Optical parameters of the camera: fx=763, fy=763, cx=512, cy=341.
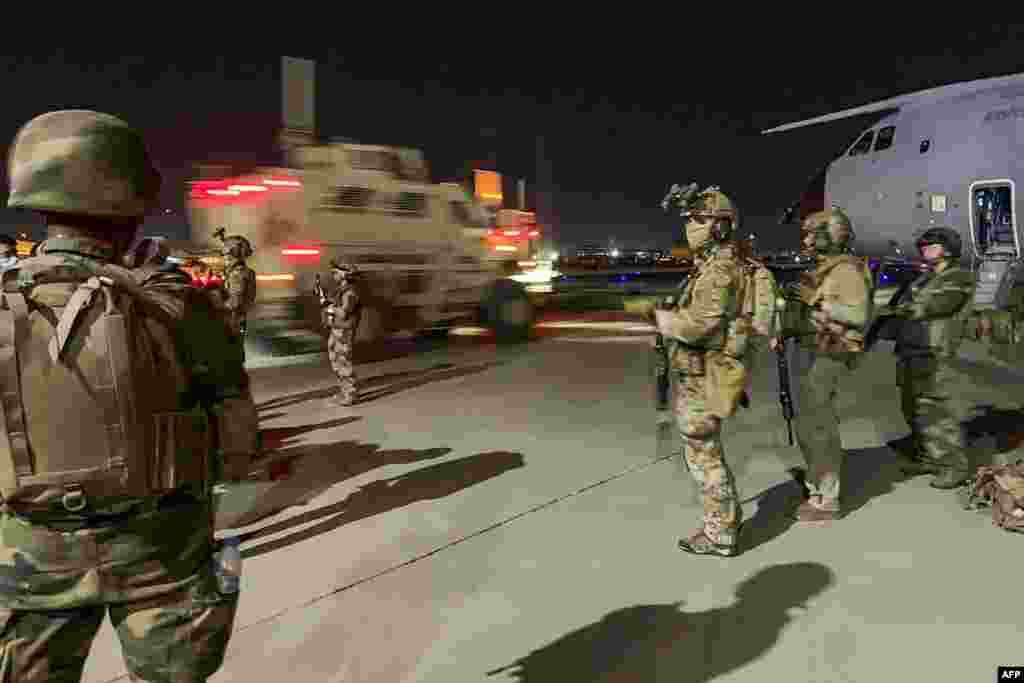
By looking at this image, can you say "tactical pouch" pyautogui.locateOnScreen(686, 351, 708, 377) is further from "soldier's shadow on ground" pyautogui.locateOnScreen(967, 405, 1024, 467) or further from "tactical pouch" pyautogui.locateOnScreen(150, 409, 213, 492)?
"soldier's shadow on ground" pyautogui.locateOnScreen(967, 405, 1024, 467)

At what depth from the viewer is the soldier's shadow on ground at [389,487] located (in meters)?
4.46

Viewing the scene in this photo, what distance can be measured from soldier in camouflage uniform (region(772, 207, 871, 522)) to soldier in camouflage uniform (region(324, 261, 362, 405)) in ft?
14.0

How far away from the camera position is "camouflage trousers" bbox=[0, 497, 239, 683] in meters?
1.68

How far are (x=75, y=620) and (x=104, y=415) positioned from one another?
50 cm

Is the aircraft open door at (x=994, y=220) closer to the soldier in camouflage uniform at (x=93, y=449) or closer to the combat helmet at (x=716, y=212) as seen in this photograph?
the combat helmet at (x=716, y=212)

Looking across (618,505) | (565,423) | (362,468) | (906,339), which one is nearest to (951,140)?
(906,339)

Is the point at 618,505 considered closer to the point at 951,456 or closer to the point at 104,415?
the point at 951,456

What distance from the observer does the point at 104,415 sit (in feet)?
5.43

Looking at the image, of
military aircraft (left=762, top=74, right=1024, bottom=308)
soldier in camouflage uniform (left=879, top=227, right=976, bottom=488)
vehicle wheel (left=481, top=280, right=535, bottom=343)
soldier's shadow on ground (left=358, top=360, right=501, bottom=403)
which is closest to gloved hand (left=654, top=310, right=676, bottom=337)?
soldier in camouflage uniform (left=879, top=227, right=976, bottom=488)

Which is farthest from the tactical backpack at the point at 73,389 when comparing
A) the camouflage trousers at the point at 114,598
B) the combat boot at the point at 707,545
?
the combat boot at the point at 707,545

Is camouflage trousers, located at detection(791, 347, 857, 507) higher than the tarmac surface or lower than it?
higher

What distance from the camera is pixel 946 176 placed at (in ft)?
32.9

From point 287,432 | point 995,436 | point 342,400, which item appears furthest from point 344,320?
point 995,436

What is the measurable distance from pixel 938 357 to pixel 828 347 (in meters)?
1.22
